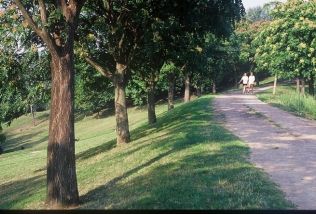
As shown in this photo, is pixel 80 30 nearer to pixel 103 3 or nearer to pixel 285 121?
pixel 103 3

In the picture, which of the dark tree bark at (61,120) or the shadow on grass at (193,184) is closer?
the shadow on grass at (193,184)

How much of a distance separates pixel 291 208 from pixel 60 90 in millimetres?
5541

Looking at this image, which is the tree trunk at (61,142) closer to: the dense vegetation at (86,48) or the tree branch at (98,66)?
the dense vegetation at (86,48)

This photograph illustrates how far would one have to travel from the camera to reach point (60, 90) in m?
10.4

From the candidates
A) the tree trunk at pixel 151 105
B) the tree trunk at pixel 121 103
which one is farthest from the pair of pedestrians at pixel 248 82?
the tree trunk at pixel 121 103

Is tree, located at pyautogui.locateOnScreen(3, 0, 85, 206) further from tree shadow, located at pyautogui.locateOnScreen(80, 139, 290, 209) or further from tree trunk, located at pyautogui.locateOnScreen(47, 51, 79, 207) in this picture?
tree shadow, located at pyautogui.locateOnScreen(80, 139, 290, 209)

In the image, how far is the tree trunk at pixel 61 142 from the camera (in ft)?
33.7

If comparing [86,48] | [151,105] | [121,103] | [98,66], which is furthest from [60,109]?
[151,105]

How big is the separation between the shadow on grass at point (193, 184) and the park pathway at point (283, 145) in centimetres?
39

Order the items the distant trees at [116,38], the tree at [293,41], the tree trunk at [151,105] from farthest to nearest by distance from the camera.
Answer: the tree at [293,41] → the tree trunk at [151,105] → the distant trees at [116,38]

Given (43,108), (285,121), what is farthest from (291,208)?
(43,108)

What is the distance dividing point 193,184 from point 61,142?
311 centimetres

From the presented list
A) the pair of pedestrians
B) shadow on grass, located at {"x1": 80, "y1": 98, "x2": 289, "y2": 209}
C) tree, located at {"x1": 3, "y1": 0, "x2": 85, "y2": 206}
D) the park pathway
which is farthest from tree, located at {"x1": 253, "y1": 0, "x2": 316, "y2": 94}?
tree, located at {"x1": 3, "y1": 0, "x2": 85, "y2": 206}

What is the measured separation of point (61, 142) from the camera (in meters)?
10.4
